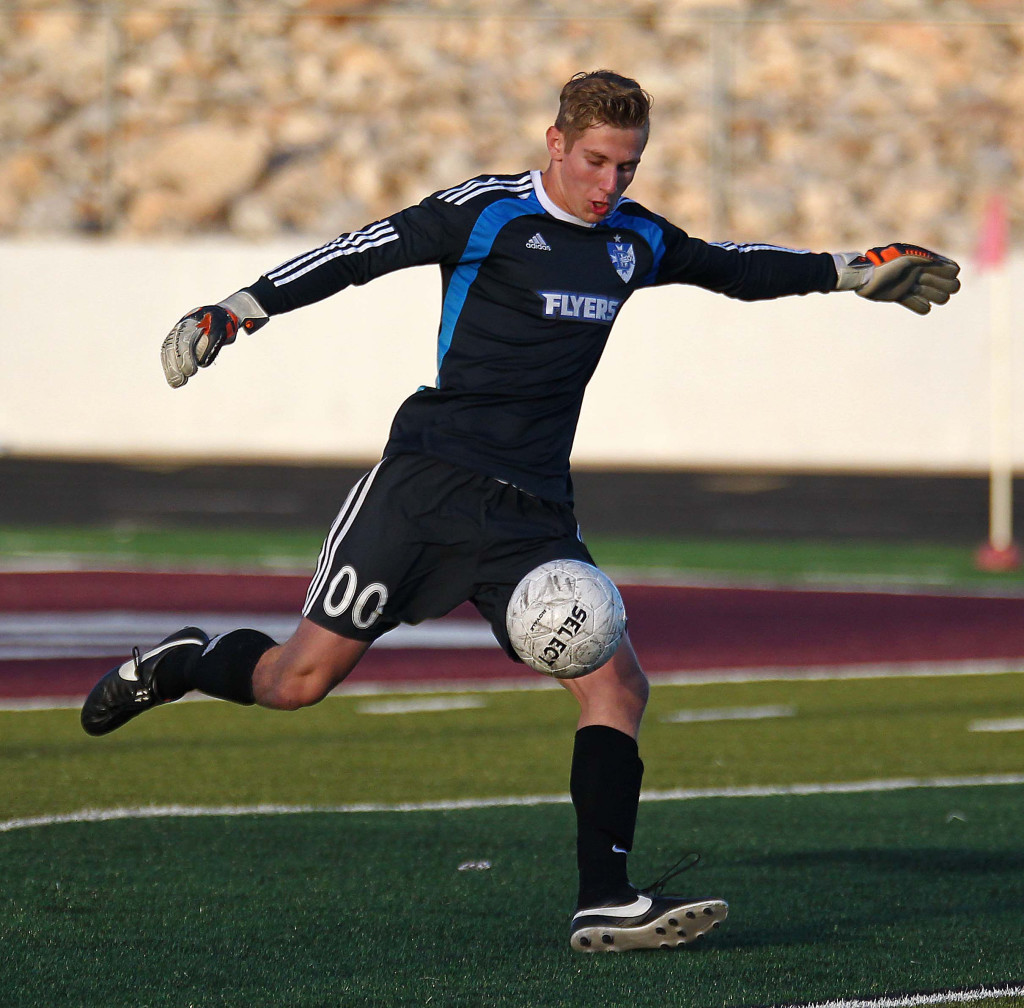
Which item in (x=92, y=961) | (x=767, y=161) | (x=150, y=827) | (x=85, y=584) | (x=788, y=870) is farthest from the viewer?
(x=767, y=161)

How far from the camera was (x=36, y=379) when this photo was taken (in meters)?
23.0

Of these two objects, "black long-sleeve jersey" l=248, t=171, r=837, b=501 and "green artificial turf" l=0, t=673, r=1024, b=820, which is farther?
"green artificial turf" l=0, t=673, r=1024, b=820

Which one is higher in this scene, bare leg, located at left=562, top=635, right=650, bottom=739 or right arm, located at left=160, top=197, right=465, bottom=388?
right arm, located at left=160, top=197, right=465, bottom=388

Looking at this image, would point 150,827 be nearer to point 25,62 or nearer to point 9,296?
point 9,296

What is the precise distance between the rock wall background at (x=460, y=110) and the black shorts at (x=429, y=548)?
2051 centimetres

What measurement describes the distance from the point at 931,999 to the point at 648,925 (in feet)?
2.49

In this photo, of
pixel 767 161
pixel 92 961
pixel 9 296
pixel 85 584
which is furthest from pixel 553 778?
pixel 767 161

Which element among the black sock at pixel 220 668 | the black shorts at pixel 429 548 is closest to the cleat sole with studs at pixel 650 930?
the black shorts at pixel 429 548

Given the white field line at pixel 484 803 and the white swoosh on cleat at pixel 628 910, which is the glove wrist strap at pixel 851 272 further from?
the white field line at pixel 484 803

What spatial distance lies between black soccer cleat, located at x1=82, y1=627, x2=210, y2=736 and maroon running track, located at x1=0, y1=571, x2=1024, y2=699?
3845 mm

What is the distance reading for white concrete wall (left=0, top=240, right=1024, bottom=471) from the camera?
75.2 ft

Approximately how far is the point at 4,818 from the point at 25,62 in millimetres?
23093

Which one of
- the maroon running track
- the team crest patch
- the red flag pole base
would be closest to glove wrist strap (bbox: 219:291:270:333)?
the team crest patch

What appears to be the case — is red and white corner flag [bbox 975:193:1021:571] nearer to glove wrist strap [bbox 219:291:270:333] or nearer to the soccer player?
the soccer player
